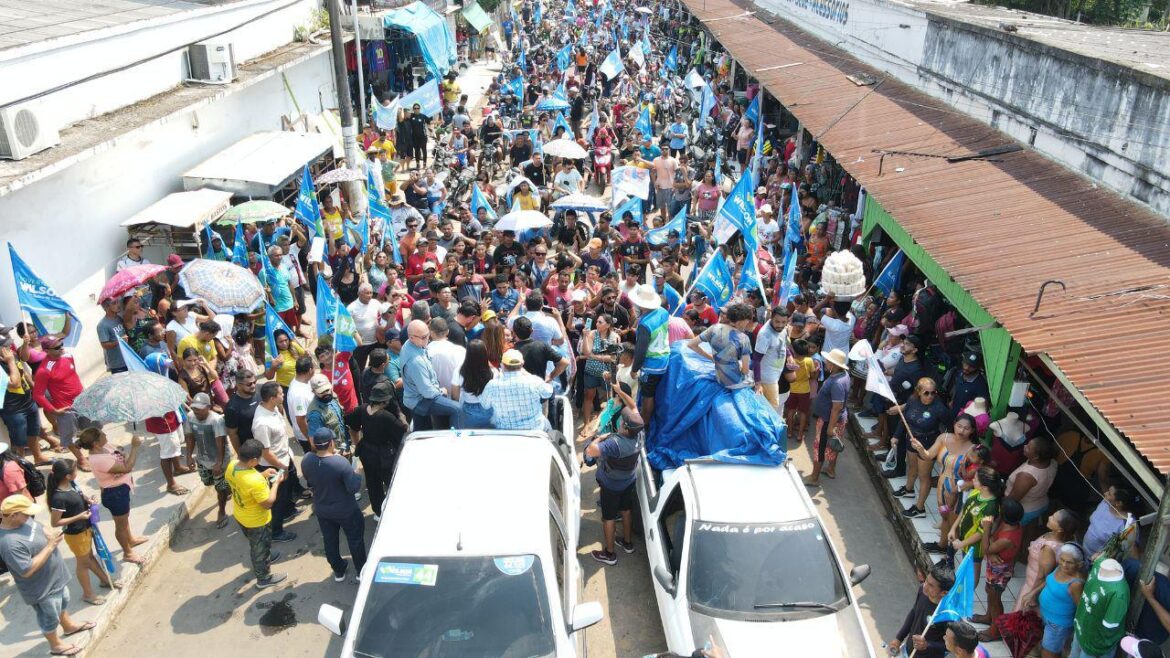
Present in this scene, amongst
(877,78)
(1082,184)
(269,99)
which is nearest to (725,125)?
(877,78)

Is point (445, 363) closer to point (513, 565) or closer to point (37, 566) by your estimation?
point (513, 565)

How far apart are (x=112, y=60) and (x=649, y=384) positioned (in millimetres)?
9498

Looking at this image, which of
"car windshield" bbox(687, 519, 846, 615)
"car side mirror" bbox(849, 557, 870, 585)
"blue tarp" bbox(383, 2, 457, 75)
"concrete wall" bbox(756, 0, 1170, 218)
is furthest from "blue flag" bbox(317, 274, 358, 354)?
"blue tarp" bbox(383, 2, 457, 75)

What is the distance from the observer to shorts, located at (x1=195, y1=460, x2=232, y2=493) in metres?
7.96

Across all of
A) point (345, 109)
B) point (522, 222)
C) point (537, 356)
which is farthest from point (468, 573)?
point (345, 109)

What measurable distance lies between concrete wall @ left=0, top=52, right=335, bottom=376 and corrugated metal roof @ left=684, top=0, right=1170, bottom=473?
9.88 metres

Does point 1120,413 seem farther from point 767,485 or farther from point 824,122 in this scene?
point 824,122

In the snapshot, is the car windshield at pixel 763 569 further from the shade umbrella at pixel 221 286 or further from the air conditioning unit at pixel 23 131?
the air conditioning unit at pixel 23 131

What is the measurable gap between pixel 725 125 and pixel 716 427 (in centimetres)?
1548

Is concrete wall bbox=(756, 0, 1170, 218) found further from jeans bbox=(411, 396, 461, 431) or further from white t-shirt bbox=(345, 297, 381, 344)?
white t-shirt bbox=(345, 297, 381, 344)

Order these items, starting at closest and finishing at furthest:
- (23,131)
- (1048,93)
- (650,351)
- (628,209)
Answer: (650,351)
(23,131)
(1048,93)
(628,209)

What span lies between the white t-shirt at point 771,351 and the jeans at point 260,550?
5008mm

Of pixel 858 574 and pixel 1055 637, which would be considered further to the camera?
pixel 858 574

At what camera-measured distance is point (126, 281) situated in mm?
9102
